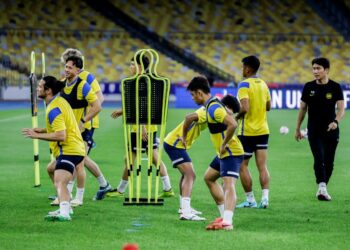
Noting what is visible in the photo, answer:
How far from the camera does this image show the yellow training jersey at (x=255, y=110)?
1182 centimetres

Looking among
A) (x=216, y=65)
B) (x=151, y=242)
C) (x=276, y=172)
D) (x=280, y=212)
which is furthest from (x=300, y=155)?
(x=216, y=65)

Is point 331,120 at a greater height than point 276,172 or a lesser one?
greater

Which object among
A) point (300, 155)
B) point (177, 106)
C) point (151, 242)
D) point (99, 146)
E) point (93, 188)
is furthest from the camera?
point (177, 106)

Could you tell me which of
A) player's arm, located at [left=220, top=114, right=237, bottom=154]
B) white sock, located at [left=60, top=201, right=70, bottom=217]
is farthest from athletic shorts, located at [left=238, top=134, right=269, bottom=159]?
white sock, located at [left=60, top=201, right=70, bottom=217]

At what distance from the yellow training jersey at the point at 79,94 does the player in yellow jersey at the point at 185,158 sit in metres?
1.32

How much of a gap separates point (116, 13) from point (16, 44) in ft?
19.2

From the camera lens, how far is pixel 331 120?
42.9 ft

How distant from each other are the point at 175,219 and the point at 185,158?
836 millimetres

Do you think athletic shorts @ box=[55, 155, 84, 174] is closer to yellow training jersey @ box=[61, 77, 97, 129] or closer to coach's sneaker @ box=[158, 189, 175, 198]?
yellow training jersey @ box=[61, 77, 97, 129]

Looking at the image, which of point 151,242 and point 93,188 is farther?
point 93,188

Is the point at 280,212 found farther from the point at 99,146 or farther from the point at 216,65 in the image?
the point at 216,65

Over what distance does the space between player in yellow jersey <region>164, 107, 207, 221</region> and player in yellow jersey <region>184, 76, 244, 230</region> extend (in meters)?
0.45

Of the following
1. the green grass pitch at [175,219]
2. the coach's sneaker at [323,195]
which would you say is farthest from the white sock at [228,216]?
the coach's sneaker at [323,195]

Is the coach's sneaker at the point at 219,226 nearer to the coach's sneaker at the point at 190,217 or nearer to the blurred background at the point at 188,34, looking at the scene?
the coach's sneaker at the point at 190,217
